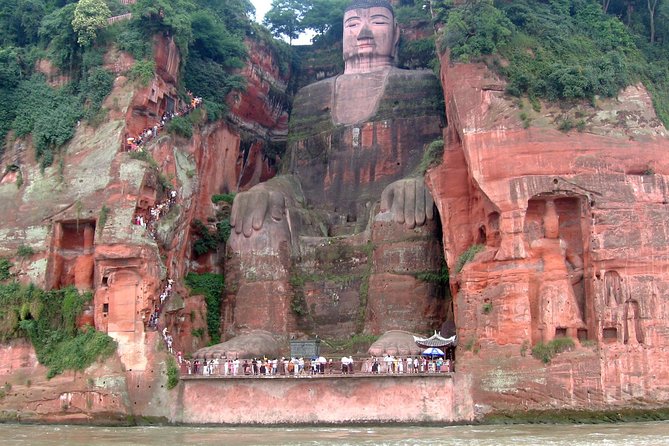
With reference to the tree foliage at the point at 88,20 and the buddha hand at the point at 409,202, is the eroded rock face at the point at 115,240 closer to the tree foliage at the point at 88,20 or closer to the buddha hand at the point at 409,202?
the tree foliage at the point at 88,20

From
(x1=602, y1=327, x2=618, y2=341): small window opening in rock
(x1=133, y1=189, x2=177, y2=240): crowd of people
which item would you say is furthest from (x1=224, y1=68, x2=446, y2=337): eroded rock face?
(x1=602, y1=327, x2=618, y2=341): small window opening in rock

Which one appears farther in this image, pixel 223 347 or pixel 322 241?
pixel 322 241

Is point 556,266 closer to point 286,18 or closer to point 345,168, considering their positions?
point 345,168

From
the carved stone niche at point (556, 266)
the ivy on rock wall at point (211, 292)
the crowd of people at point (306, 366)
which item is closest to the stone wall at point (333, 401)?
the crowd of people at point (306, 366)

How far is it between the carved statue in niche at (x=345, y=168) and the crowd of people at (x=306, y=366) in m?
3.52

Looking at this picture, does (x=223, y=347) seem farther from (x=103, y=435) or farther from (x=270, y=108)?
(x=270, y=108)

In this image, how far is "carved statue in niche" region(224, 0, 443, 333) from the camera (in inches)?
1394

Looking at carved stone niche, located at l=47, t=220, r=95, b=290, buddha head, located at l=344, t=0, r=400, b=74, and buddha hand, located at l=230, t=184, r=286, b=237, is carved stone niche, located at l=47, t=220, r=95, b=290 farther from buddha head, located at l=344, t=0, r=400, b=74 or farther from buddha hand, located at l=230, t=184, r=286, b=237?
buddha head, located at l=344, t=0, r=400, b=74

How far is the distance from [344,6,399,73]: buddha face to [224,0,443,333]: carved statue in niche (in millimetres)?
39


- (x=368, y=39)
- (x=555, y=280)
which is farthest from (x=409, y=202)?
(x=368, y=39)

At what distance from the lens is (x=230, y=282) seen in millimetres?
35938

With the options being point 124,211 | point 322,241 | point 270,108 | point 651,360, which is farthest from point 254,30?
point 651,360

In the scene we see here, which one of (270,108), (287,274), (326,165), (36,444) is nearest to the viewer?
(36,444)

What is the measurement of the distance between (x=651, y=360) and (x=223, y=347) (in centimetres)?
1212
